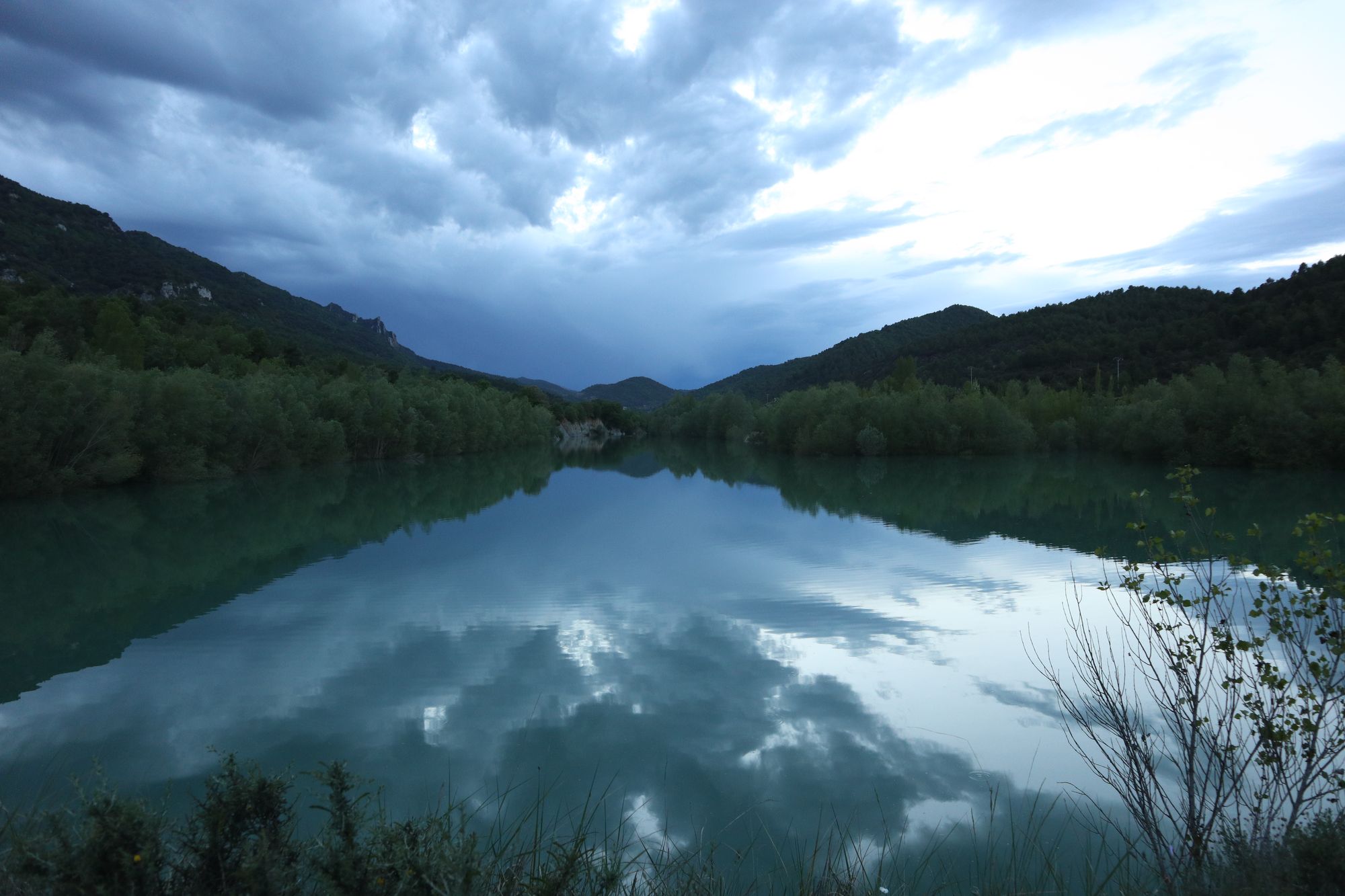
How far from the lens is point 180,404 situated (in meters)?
26.6

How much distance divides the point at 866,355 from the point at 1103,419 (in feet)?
158

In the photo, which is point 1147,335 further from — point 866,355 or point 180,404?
point 180,404

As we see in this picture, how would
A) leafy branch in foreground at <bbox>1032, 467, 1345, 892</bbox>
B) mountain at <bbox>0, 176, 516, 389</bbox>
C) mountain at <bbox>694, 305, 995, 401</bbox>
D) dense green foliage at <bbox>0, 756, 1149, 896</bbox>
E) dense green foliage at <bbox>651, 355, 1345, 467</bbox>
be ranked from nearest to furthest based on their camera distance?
dense green foliage at <bbox>0, 756, 1149, 896</bbox>
leafy branch in foreground at <bbox>1032, 467, 1345, 892</bbox>
dense green foliage at <bbox>651, 355, 1345, 467</bbox>
mountain at <bbox>0, 176, 516, 389</bbox>
mountain at <bbox>694, 305, 995, 401</bbox>

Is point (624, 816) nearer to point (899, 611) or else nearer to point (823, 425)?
point (899, 611)

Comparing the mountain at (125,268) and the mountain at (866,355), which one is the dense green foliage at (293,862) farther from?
the mountain at (866,355)

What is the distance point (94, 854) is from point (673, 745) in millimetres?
4153

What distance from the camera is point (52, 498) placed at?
22.2m

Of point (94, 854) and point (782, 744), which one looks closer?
point (94, 854)

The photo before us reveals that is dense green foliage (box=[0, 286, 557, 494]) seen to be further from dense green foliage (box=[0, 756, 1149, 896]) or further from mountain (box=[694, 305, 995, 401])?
mountain (box=[694, 305, 995, 401])

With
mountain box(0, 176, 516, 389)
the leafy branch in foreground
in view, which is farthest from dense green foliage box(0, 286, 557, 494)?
the leafy branch in foreground

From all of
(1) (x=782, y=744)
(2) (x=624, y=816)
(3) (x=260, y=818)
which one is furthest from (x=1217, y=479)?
(3) (x=260, y=818)

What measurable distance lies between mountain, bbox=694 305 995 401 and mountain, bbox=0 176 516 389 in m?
49.5

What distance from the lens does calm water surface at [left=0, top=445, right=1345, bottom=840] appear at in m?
5.53

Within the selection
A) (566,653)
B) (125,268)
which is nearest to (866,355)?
(125,268)
